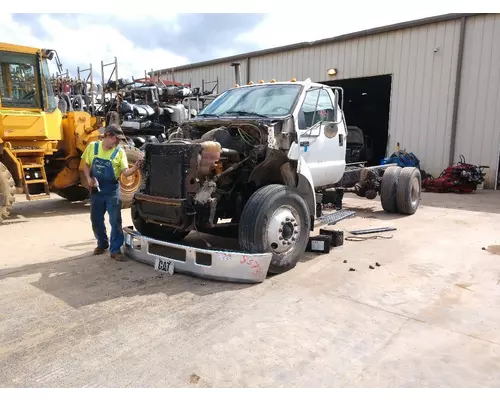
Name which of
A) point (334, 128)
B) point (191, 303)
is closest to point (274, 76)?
point (334, 128)

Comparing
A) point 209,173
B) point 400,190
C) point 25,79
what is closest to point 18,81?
point 25,79

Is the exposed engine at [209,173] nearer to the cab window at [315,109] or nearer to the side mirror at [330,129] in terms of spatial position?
the cab window at [315,109]

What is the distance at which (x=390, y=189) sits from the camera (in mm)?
8414

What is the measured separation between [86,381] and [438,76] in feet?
45.6

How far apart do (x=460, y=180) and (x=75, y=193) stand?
10.3m

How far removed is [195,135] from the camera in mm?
5840

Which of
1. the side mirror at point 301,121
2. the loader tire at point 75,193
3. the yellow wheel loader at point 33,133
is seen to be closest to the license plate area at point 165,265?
the side mirror at point 301,121

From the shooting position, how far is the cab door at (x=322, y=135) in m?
5.71

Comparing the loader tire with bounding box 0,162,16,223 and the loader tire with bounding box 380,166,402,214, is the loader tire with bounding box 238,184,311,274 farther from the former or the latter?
the loader tire with bounding box 0,162,16,223

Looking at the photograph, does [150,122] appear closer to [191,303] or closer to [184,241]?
[184,241]

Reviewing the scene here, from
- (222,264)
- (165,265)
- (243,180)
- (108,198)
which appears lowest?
(165,265)

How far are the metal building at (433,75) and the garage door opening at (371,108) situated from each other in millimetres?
538

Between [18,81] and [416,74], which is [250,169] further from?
[416,74]

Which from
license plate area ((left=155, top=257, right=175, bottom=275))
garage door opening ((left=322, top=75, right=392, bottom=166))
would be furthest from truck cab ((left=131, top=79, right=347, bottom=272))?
garage door opening ((left=322, top=75, right=392, bottom=166))
